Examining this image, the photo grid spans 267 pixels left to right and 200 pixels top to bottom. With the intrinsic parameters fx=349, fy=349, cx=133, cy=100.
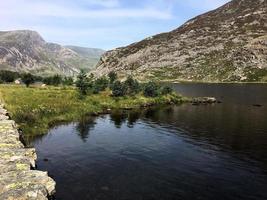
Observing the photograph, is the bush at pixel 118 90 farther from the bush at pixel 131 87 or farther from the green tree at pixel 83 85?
the green tree at pixel 83 85

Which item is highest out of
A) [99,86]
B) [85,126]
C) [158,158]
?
[99,86]

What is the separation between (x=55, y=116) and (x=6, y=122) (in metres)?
30.4

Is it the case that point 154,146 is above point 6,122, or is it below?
below

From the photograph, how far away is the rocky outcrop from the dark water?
21.7ft

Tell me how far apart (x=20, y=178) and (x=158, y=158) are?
27.3 m

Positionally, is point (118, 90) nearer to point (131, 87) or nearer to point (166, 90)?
point (131, 87)

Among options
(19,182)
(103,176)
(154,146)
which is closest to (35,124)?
(154,146)

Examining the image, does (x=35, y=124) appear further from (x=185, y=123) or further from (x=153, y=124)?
(x=185, y=123)

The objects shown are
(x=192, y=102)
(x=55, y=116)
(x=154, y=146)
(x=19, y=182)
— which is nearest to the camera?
(x=19, y=182)

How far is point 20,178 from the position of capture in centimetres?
2717

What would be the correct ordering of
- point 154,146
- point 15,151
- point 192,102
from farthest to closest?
point 192,102
point 154,146
point 15,151

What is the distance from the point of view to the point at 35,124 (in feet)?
229

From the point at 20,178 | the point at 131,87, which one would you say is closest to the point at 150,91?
the point at 131,87

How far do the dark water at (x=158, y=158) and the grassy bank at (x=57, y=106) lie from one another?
4271 mm
